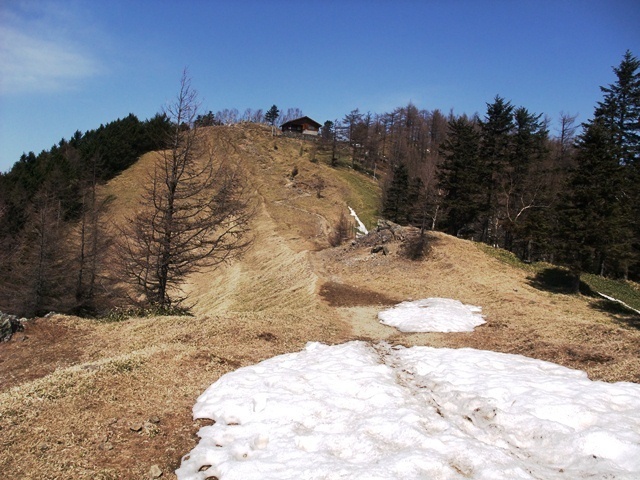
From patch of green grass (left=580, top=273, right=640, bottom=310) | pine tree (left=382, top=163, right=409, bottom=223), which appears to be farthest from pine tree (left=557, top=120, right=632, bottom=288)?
pine tree (left=382, top=163, right=409, bottom=223)

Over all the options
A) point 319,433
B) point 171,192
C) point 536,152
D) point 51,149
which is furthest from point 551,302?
point 51,149

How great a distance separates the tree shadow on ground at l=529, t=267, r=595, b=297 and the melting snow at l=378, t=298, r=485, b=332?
329 inches

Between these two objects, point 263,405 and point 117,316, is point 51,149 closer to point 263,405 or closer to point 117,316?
point 117,316

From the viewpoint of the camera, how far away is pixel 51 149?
218 ft

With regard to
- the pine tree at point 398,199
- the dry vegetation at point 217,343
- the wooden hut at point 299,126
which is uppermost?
the wooden hut at point 299,126

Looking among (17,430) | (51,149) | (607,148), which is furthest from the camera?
(51,149)

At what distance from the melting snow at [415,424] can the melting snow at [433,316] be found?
5.16 m

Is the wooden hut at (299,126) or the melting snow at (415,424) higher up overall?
the wooden hut at (299,126)

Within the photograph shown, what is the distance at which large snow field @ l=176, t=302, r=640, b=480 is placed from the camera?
17.5 feet

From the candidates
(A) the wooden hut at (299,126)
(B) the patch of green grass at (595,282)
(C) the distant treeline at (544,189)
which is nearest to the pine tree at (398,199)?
(C) the distant treeline at (544,189)

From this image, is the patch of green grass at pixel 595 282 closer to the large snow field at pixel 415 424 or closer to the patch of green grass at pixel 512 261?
the patch of green grass at pixel 512 261

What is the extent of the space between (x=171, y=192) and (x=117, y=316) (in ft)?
19.1

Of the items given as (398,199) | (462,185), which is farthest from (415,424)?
(398,199)

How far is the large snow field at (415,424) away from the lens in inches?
210
